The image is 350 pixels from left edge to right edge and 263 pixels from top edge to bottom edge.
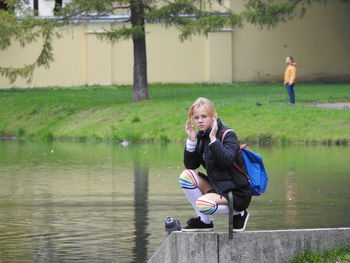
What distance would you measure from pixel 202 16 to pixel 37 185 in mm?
17574

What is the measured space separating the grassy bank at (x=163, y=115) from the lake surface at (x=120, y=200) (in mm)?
2670

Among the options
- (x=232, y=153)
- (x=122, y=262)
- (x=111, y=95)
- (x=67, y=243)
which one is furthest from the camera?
(x=111, y=95)

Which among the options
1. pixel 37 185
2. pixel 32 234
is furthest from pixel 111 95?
pixel 32 234

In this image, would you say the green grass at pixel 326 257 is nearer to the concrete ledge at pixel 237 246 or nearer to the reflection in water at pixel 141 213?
the concrete ledge at pixel 237 246

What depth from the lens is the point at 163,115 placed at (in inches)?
1303

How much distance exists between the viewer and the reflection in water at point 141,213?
38.1ft

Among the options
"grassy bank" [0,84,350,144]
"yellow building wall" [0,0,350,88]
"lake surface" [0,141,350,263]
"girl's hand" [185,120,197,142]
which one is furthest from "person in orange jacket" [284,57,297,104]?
"girl's hand" [185,120,197,142]

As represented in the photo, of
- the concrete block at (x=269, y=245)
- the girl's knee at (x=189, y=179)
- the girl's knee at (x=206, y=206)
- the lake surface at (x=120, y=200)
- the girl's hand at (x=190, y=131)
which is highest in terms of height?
the girl's hand at (x=190, y=131)

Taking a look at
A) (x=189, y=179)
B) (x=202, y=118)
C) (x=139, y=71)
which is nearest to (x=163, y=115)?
(x=139, y=71)

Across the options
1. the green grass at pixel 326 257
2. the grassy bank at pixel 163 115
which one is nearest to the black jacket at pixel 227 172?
the green grass at pixel 326 257

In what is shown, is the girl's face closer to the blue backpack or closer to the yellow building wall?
the blue backpack

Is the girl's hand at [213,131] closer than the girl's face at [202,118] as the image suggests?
Yes

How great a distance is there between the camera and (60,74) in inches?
1998

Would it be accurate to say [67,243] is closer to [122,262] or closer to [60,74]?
[122,262]
